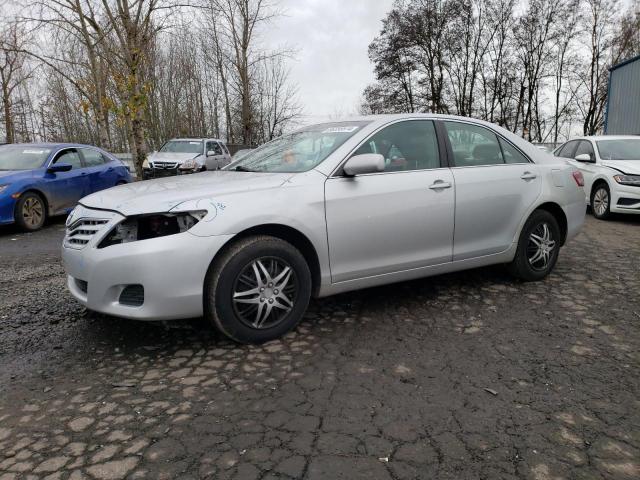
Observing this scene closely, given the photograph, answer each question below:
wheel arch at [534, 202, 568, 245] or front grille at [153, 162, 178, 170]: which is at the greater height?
front grille at [153, 162, 178, 170]

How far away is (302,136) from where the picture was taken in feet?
14.1

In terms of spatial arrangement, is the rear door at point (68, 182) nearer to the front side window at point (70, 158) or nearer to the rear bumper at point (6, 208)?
the front side window at point (70, 158)

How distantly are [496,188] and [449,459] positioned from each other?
9.14 ft

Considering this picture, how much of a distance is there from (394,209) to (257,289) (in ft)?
4.01

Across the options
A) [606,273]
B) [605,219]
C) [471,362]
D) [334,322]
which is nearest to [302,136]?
[334,322]

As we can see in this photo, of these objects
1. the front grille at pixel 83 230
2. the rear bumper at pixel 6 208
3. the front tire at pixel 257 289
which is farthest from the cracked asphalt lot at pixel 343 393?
the rear bumper at pixel 6 208

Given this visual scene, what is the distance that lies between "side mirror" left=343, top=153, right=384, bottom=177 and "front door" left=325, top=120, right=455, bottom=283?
0.10 metres

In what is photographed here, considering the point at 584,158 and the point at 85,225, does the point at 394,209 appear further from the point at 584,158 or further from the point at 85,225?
the point at 584,158

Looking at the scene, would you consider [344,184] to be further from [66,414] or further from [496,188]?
[66,414]

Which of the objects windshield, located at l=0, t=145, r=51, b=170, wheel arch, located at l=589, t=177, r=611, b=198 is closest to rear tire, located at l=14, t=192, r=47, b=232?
windshield, located at l=0, t=145, r=51, b=170

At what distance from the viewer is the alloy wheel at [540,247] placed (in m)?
4.69

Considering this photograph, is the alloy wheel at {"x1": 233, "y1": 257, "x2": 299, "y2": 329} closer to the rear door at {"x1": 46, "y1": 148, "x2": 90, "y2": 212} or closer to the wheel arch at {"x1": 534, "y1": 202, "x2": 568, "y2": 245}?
the wheel arch at {"x1": 534, "y1": 202, "x2": 568, "y2": 245}

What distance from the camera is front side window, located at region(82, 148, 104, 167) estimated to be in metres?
9.55

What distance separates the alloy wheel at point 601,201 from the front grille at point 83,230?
921 centimetres
